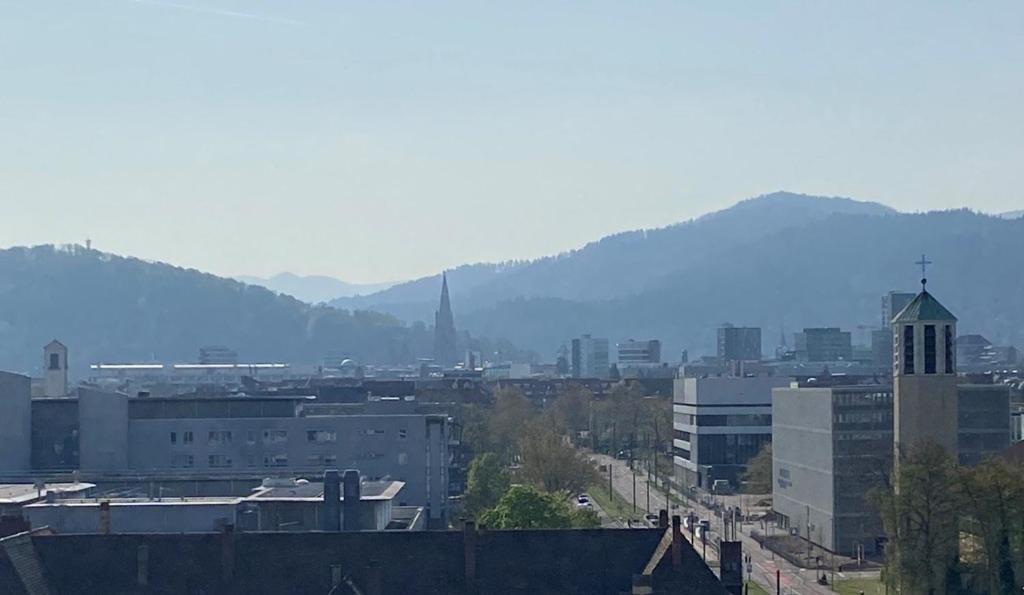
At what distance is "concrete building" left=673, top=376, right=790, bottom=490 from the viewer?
→ 111 meters

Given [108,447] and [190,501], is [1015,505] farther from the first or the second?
[108,447]

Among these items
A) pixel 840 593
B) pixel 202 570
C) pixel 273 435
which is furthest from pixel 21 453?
pixel 202 570

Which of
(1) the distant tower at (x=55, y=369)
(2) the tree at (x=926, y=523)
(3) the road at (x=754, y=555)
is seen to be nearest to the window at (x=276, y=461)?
(3) the road at (x=754, y=555)

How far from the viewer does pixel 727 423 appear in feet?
365

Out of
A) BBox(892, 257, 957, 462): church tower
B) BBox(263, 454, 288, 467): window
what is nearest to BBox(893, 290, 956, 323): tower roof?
BBox(892, 257, 957, 462): church tower

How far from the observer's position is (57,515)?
51000 mm

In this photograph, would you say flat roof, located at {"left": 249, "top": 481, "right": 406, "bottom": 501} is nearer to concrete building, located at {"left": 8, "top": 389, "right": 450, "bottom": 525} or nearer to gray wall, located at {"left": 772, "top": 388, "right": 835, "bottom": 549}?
concrete building, located at {"left": 8, "top": 389, "right": 450, "bottom": 525}

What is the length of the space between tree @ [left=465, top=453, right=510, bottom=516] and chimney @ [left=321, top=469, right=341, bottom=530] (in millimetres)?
22327

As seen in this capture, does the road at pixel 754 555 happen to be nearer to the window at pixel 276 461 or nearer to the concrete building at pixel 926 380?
the concrete building at pixel 926 380

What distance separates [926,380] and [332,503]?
963 inches

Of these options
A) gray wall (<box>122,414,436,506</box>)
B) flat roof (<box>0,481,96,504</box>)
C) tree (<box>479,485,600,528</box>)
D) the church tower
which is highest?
the church tower

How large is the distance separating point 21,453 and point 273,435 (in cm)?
1105

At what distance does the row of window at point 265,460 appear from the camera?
76.3 m

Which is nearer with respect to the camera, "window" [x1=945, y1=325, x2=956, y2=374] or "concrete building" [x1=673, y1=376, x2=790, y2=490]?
"window" [x1=945, y1=325, x2=956, y2=374]
